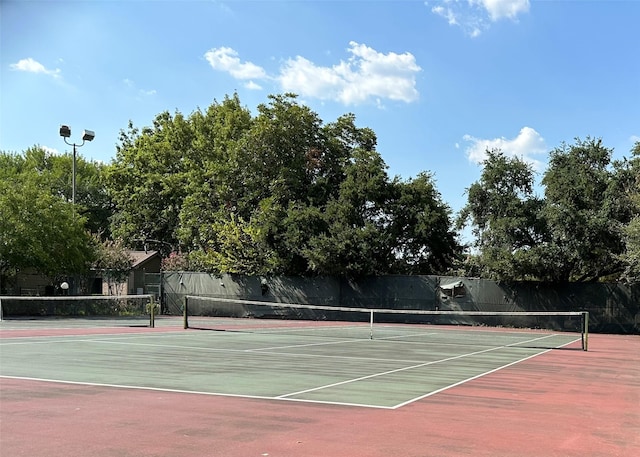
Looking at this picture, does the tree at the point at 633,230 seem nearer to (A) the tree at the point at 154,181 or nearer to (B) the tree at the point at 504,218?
(B) the tree at the point at 504,218

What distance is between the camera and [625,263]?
30.2 meters

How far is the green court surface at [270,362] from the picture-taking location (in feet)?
33.3

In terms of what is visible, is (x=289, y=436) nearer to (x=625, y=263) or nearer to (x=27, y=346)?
(x=27, y=346)

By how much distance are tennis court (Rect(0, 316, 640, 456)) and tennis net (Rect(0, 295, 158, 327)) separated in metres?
16.3

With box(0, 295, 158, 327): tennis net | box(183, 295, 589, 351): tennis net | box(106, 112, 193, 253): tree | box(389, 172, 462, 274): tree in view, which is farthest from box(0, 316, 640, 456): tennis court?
box(106, 112, 193, 253): tree

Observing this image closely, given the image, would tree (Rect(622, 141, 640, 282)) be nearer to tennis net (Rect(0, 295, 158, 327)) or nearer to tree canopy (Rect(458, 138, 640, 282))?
tree canopy (Rect(458, 138, 640, 282))

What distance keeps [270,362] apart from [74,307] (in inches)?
936

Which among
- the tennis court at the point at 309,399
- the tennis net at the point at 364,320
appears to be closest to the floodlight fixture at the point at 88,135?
the tennis net at the point at 364,320

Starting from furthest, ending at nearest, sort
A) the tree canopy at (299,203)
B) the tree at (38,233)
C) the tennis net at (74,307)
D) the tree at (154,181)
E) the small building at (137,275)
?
the tree at (154,181), the small building at (137,275), the tree canopy at (299,203), the tree at (38,233), the tennis net at (74,307)

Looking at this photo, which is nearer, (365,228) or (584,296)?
(584,296)

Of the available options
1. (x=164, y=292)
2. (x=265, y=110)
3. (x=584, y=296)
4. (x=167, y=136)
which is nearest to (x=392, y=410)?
(x=584, y=296)

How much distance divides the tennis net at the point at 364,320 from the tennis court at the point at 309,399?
10.2m

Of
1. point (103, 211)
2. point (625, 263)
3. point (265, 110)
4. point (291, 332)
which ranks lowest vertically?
point (291, 332)

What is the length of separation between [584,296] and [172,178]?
30695mm
